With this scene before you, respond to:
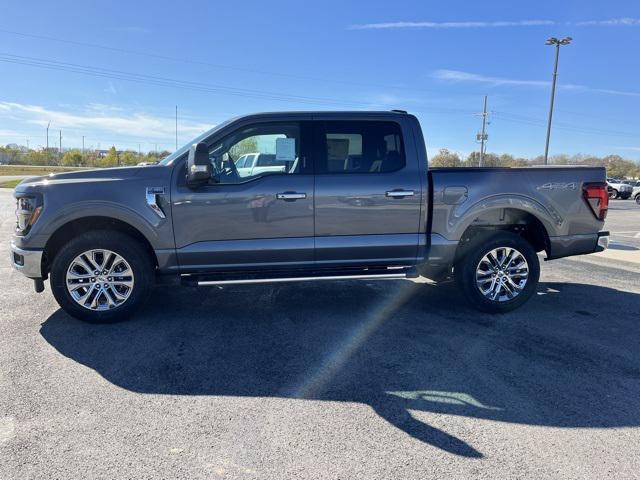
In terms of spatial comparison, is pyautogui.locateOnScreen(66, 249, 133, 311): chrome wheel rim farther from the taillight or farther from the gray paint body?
the taillight

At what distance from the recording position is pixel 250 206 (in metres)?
4.64

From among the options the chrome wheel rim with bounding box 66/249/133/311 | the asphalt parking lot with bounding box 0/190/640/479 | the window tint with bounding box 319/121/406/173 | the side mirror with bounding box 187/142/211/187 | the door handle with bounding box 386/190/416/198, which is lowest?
the asphalt parking lot with bounding box 0/190/640/479

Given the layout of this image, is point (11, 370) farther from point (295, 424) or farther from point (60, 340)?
point (295, 424)

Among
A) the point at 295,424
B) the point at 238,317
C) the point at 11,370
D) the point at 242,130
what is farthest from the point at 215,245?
the point at 295,424

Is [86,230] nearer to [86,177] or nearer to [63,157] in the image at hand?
[86,177]

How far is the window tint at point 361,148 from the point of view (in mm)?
4867

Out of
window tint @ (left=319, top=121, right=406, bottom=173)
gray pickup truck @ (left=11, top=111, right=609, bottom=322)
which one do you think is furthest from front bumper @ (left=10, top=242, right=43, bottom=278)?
window tint @ (left=319, top=121, right=406, bottom=173)

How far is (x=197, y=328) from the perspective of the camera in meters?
4.63

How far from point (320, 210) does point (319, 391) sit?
6.47 feet

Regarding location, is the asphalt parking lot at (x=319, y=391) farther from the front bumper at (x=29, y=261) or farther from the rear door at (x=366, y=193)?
the rear door at (x=366, y=193)

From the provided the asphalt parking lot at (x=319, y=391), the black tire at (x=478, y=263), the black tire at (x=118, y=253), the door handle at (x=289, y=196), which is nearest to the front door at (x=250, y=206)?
the door handle at (x=289, y=196)

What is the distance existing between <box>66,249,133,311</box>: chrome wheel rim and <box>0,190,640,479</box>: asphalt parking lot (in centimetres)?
28

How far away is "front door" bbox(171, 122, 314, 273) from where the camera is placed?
4617 mm

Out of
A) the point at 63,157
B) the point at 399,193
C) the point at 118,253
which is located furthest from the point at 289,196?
the point at 63,157
